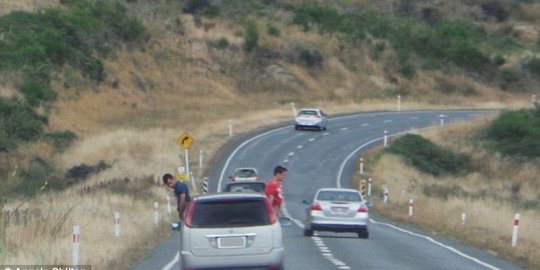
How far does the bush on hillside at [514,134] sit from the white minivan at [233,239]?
4824cm

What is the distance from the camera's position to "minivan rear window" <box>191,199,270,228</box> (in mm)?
18078

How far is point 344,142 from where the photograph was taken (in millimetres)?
66500

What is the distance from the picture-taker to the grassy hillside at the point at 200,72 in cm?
5969

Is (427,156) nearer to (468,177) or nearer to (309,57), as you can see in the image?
(468,177)

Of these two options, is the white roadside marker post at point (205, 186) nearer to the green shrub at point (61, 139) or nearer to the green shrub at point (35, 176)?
the green shrub at point (35, 176)

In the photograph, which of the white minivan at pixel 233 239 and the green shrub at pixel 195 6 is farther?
the green shrub at pixel 195 6

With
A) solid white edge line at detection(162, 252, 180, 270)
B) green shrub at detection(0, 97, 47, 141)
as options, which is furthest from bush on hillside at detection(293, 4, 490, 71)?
solid white edge line at detection(162, 252, 180, 270)

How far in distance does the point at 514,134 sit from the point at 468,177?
6455mm

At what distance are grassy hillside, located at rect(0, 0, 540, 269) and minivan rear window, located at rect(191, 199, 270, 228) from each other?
16.4 metres

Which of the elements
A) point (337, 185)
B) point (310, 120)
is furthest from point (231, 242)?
point (310, 120)

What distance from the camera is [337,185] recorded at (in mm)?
54062

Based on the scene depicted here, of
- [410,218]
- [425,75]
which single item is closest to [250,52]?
[425,75]

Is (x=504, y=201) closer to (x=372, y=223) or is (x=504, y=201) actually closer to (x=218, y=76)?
(x=372, y=223)

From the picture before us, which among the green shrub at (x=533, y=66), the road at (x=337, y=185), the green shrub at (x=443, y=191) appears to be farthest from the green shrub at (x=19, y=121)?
the green shrub at (x=533, y=66)
